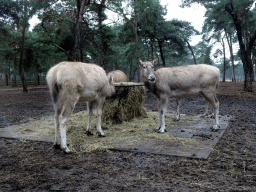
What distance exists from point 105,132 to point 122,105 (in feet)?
5.15

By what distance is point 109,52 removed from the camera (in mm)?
27828

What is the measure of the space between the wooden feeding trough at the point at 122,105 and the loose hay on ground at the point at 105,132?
0.77 ft

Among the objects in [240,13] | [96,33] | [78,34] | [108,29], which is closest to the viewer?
[78,34]

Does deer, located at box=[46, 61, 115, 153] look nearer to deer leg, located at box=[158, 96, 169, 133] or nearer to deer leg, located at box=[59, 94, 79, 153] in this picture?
deer leg, located at box=[59, 94, 79, 153]

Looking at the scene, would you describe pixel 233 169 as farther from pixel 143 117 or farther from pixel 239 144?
pixel 143 117

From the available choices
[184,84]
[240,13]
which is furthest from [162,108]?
[240,13]

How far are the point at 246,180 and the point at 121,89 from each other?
15.8 ft

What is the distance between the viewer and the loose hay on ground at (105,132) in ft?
16.1

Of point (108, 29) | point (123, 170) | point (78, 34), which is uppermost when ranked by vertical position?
point (108, 29)

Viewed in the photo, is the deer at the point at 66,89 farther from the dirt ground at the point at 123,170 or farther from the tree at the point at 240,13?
the tree at the point at 240,13

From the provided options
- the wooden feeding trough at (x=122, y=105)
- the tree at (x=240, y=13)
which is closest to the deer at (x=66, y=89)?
the wooden feeding trough at (x=122, y=105)

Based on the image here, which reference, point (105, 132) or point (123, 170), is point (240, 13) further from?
point (123, 170)

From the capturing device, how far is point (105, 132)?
6125 mm

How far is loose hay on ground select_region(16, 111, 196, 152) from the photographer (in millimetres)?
4916
